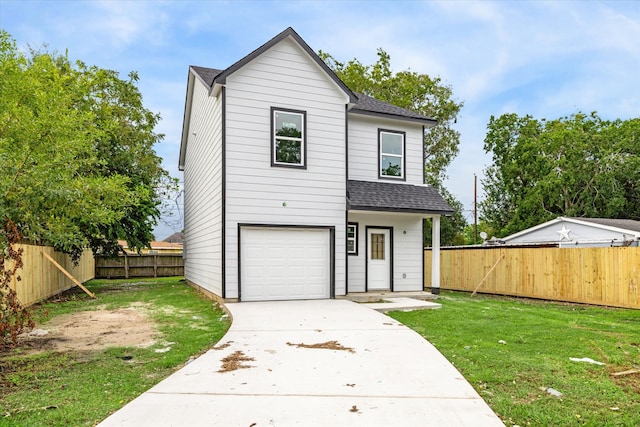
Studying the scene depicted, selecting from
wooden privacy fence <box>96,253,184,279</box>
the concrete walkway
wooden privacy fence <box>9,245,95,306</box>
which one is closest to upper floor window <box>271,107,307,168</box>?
Answer: the concrete walkway

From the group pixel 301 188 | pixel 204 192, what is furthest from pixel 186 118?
pixel 301 188

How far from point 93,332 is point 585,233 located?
61.7 feet

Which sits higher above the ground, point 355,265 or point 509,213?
point 509,213

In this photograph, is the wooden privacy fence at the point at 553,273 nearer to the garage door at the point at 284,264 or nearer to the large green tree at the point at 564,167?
the garage door at the point at 284,264

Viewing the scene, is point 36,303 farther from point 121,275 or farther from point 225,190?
point 121,275

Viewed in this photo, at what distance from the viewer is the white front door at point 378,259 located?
13.1 m

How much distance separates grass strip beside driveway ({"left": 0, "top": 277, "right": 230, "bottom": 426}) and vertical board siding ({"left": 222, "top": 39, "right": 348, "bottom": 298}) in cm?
262

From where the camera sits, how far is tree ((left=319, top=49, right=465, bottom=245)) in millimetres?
28516

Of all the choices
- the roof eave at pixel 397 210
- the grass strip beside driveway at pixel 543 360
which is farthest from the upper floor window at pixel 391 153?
the grass strip beside driveway at pixel 543 360

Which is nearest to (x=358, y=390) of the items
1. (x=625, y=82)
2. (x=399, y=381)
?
(x=399, y=381)

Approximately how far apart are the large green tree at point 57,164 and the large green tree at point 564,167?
78.6 feet

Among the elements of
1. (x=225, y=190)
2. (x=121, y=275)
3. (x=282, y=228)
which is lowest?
(x=121, y=275)

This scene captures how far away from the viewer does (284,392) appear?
4.33 metres

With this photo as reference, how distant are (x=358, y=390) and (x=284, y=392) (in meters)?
0.74
